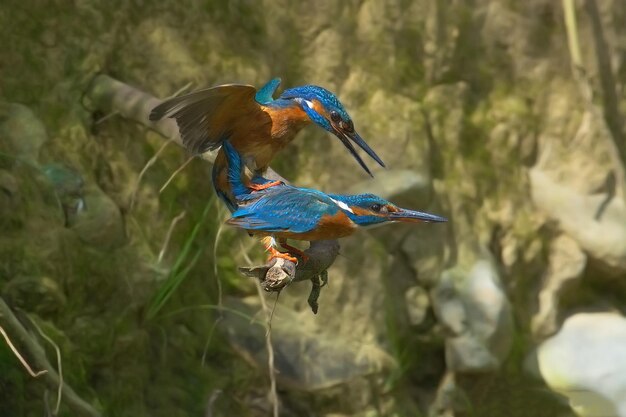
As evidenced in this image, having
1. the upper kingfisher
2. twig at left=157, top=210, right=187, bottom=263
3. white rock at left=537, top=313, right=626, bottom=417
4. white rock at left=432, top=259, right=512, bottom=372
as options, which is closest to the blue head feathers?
the upper kingfisher

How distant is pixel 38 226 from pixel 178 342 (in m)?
0.61

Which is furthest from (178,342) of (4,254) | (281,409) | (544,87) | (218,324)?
(544,87)

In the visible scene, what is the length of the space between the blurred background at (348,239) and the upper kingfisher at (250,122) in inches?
35.5

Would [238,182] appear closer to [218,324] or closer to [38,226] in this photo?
[38,226]

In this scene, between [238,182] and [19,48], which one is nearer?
[238,182]

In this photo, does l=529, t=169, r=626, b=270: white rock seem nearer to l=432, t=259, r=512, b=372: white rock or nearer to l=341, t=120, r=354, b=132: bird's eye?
l=432, t=259, r=512, b=372: white rock

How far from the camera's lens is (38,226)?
271 cm

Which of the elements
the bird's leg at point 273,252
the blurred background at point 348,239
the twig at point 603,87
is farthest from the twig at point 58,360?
the twig at point 603,87

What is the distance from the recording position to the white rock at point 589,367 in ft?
12.8

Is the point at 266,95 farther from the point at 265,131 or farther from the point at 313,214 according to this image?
A: the point at 313,214

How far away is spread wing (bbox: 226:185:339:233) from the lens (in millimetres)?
1689

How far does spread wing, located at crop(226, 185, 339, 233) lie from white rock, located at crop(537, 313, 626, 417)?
2.50 m

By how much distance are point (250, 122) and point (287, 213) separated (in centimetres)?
19

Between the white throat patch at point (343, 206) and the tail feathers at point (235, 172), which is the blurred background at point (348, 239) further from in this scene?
the white throat patch at point (343, 206)
